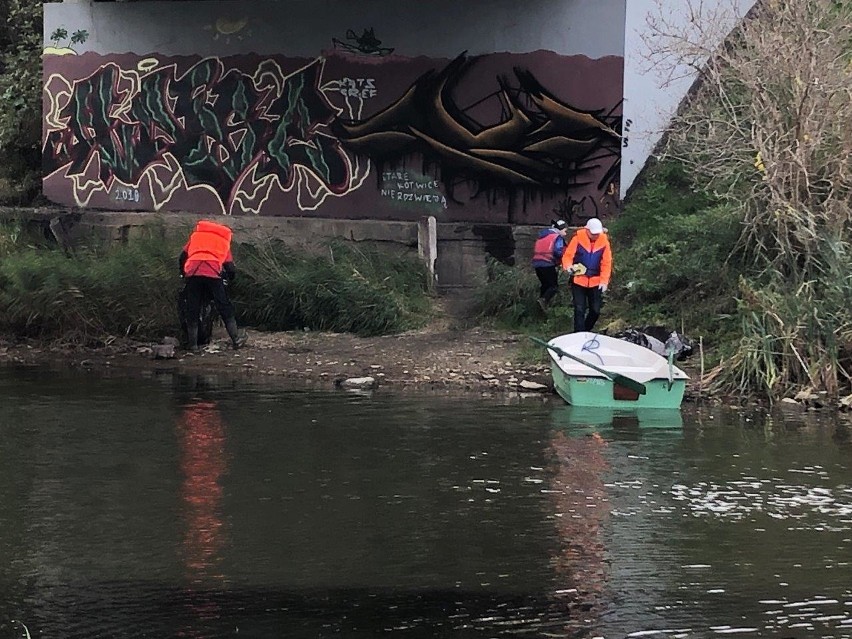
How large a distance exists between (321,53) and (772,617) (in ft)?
51.6

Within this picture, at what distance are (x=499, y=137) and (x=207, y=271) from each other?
5326 millimetres

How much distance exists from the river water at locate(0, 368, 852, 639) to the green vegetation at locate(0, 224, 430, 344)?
4417 mm

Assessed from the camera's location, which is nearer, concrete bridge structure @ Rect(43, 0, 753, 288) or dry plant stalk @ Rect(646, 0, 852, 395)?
dry plant stalk @ Rect(646, 0, 852, 395)

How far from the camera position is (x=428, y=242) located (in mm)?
18812

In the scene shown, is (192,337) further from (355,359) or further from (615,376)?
(615,376)

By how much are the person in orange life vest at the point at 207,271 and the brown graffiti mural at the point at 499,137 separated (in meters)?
4.45

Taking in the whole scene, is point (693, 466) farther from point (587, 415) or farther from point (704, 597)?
point (704, 597)

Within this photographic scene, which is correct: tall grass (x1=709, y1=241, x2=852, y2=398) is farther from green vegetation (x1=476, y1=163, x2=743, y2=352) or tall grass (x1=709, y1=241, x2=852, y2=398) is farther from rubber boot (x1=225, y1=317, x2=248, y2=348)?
rubber boot (x1=225, y1=317, x2=248, y2=348)

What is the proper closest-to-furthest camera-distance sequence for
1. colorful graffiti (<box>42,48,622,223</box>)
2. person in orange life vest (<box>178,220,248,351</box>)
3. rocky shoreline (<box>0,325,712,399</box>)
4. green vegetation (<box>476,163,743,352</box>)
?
rocky shoreline (<box>0,325,712,399</box>) → green vegetation (<box>476,163,743,352</box>) → person in orange life vest (<box>178,220,248,351</box>) → colorful graffiti (<box>42,48,622,223</box>)

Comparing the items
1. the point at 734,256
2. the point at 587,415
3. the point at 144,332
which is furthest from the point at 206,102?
the point at 587,415

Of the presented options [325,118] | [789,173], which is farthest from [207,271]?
[789,173]

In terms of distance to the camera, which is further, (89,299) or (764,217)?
(89,299)

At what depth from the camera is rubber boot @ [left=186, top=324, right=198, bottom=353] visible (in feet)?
54.6

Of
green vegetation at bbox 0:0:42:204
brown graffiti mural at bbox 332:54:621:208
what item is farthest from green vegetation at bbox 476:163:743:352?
green vegetation at bbox 0:0:42:204
